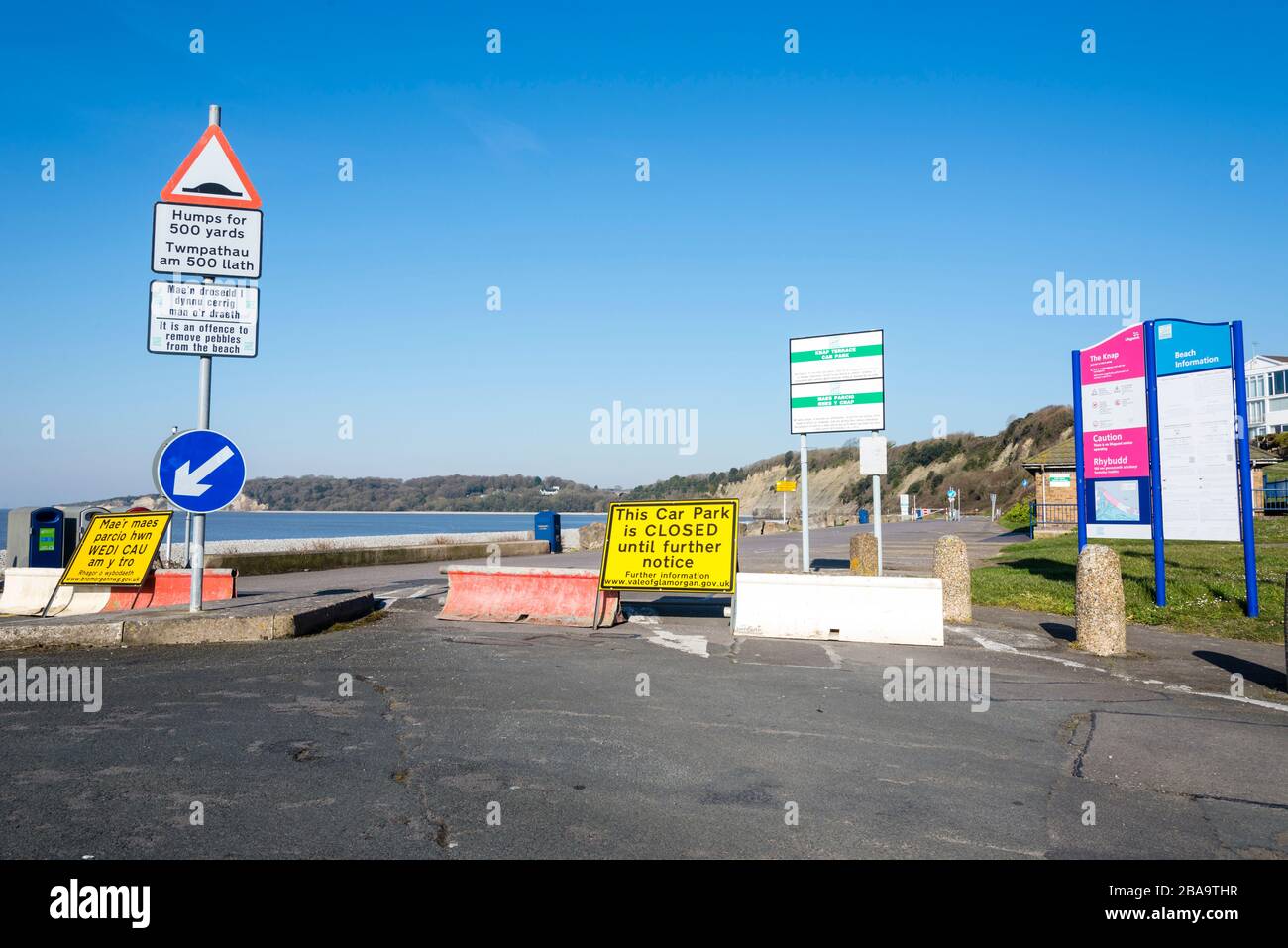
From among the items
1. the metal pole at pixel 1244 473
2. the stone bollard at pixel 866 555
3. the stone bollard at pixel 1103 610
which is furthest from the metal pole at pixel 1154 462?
the stone bollard at pixel 866 555

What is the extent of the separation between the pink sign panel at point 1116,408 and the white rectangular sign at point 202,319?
1236cm

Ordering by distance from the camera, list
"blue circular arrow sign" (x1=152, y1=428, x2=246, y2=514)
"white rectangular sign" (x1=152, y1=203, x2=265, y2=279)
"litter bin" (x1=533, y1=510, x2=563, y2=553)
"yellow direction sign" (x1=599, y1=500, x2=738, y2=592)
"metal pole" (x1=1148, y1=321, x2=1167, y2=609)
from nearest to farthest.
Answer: "blue circular arrow sign" (x1=152, y1=428, x2=246, y2=514), "white rectangular sign" (x1=152, y1=203, x2=265, y2=279), "yellow direction sign" (x1=599, y1=500, x2=738, y2=592), "metal pole" (x1=1148, y1=321, x2=1167, y2=609), "litter bin" (x1=533, y1=510, x2=563, y2=553)

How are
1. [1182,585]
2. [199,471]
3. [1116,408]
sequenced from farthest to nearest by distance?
[1182,585] < [1116,408] < [199,471]

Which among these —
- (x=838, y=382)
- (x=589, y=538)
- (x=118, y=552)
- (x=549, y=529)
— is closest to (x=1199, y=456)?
(x=838, y=382)

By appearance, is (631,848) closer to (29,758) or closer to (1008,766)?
(1008,766)

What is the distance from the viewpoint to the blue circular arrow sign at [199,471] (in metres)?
9.50

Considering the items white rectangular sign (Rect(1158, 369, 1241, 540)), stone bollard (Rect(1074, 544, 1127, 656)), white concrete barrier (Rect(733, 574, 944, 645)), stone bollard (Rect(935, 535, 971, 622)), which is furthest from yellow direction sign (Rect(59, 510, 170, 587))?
white rectangular sign (Rect(1158, 369, 1241, 540))

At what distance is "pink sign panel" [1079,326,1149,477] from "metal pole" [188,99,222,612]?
1277cm

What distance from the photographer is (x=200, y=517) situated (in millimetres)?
10016

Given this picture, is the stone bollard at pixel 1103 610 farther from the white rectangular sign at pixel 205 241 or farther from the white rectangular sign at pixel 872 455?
the white rectangular sign at pixel 205 241

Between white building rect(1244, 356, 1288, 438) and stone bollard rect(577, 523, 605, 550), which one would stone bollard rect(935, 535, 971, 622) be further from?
white building rect(1244, 356, 1288, 438)

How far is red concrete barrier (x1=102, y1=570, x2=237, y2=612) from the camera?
41.3 ft

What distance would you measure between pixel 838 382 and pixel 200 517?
33.2 feet

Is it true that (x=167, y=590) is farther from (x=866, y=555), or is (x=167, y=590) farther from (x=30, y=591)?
(x=866, y=555)
